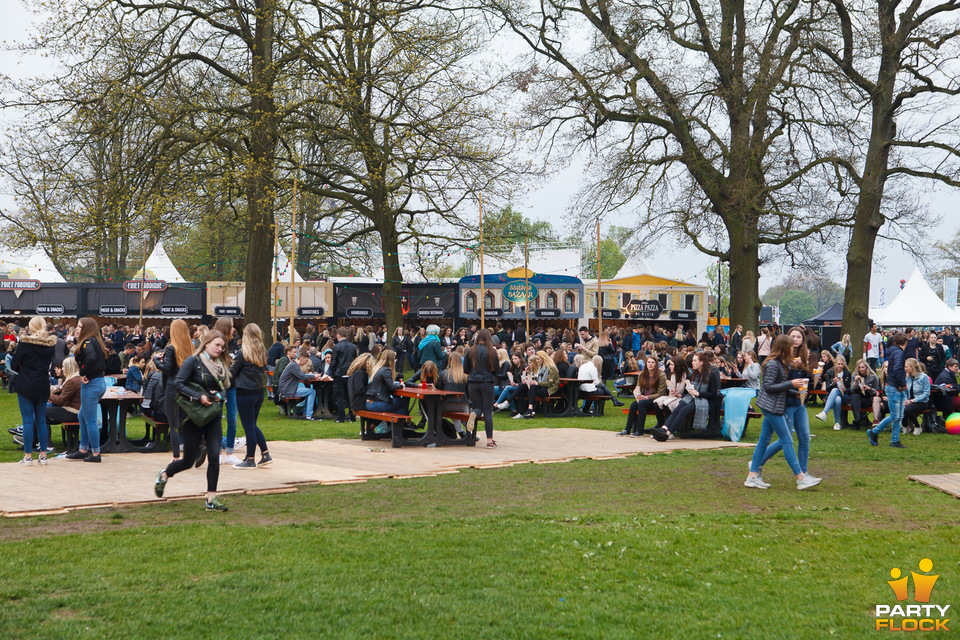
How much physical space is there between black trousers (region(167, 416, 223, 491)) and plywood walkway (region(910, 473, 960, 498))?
689 centimetres

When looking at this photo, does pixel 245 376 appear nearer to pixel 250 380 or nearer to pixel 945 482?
pixel 250 380

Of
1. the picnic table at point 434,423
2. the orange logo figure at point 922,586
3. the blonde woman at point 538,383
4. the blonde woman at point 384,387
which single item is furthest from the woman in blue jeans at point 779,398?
the blonde woman at point 538,383

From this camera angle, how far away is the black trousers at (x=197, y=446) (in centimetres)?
741

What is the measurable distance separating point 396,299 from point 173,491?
58.0 feet

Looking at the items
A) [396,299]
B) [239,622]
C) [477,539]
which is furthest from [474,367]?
[396,299]

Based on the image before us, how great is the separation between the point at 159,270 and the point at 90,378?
1283 inches

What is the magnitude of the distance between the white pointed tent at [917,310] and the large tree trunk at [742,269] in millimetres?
19425

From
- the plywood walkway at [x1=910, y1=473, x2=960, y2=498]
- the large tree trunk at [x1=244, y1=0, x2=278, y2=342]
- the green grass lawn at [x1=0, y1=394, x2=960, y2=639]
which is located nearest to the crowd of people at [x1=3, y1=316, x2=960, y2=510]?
the green grass lawn at [x1=0, y1=394, x2=960, y2=639]

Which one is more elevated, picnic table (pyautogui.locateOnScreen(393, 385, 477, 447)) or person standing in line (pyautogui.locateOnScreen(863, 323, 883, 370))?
person standing in line (pyautogui.locateOnScreen(863, 323, 883, 370))

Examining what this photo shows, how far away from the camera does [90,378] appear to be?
33.0 ft

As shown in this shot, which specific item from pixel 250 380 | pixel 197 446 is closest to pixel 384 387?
pixel 250 380

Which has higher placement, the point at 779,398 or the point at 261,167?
the point at 261,167

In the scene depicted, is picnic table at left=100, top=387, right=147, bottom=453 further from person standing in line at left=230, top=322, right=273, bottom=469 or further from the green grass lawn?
the green grass lawn

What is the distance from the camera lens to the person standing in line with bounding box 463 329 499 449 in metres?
12.5
